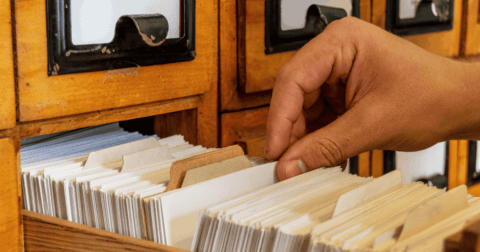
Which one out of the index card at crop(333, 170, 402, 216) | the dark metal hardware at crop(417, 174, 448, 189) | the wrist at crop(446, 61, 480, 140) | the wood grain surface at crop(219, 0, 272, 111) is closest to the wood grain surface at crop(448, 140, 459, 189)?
the dark metal hardware at crop(417, 174, 448, 189)

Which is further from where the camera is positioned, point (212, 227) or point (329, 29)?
point (329, 29)

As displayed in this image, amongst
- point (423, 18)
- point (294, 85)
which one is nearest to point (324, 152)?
point (294, 85)

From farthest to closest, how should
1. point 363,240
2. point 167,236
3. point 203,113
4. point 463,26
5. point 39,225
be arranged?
point 463,26, point 203,113, point 39,225, point 167,236, point 363,240

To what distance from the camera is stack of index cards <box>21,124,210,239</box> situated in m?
0.64

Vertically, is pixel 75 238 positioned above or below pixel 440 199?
below

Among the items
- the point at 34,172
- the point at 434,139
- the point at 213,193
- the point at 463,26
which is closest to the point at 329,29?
the point at 434,139

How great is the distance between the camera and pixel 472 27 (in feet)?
5.47

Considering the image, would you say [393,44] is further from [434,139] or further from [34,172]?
[34,172]

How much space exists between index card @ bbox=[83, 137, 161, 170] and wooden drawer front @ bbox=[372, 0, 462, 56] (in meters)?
0.81

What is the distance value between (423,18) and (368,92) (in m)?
0.73

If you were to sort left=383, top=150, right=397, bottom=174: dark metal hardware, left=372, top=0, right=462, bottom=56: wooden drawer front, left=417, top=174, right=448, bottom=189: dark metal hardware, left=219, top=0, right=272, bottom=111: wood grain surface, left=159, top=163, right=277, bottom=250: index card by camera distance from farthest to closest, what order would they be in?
1. left=417, top=174, right=448, bottom=189: dark metal hardware
2. left=383, top=150, right=397, bottom=174: dark metal hardware
3. left=372, top=0, right=462, bottom=56: wooden drawer front
4. left=219, top=0, right=272, bottom=111: wood grain surface
5. left=159, top=163, right=277, bottom=250: index card

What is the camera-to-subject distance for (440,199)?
1.70 ft

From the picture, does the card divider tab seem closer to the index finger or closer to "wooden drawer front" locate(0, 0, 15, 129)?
the index finger

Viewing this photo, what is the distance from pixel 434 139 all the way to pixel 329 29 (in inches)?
11.6
